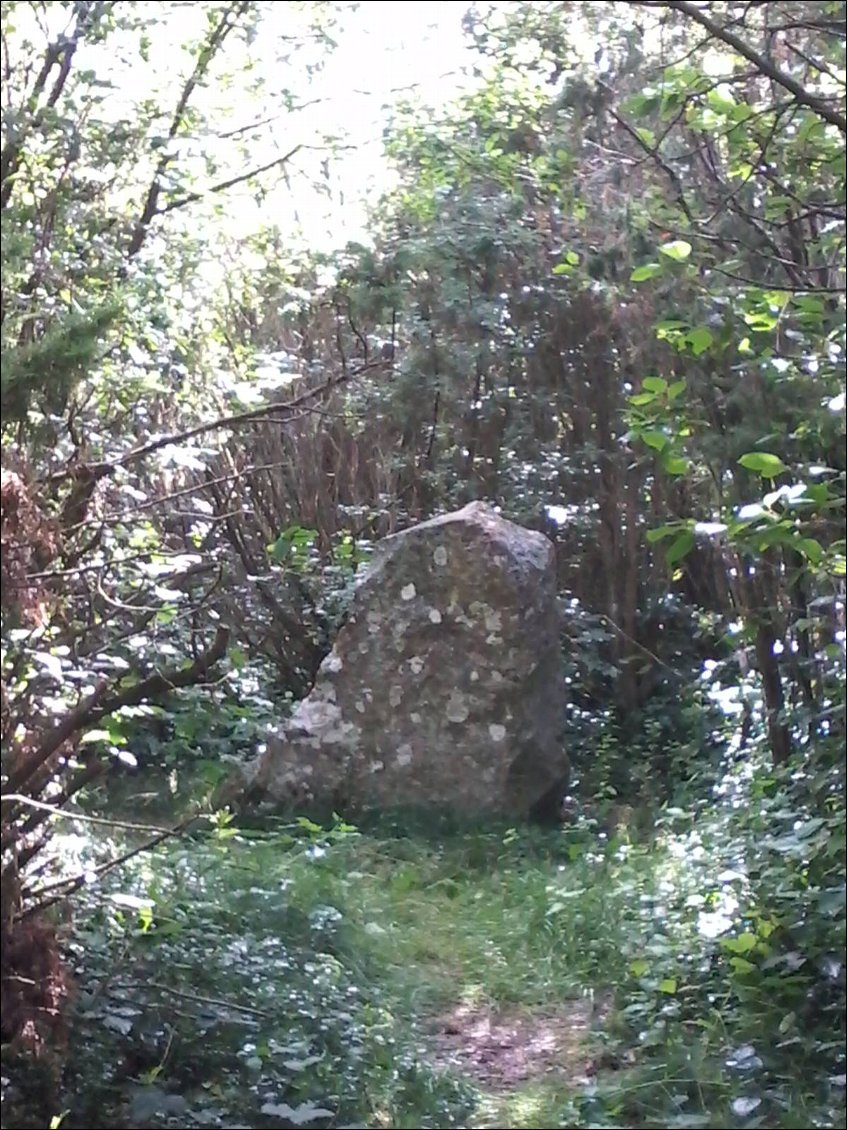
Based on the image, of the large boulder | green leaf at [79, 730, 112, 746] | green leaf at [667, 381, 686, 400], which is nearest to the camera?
green leaf at [79, 730, 112, 746]

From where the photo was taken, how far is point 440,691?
7.22 m

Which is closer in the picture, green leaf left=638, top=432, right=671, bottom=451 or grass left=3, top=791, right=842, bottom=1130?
grass left=3, top=791, right=842, bottom=1130

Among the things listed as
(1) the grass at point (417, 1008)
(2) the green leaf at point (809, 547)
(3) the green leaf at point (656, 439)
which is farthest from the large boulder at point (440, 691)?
(2) the green leaf at point (809, 547)

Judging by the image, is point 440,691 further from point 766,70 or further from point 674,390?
point 766,70

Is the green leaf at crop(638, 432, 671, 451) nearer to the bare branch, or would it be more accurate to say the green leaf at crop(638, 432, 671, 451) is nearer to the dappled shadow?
the bare branch

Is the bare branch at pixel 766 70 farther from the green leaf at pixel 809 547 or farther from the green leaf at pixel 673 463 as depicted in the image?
the green leaf at pixel 809 547

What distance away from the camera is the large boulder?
7066 mm

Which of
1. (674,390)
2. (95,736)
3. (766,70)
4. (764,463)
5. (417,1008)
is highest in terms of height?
(766,70)

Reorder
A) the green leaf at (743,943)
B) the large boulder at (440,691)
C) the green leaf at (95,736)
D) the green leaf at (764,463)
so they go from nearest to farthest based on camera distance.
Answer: the green leaf at (764,463), the green leaf at (95,736), the green leaf at (743,943), the large boulder at (440,691)

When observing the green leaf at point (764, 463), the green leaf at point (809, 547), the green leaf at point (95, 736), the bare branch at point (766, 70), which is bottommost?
the green leaf at point (95, 736)

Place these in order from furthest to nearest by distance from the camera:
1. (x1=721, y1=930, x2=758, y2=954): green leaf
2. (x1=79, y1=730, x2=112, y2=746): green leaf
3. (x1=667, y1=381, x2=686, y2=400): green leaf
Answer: (x1=667, y1=381, x2=686, y2=400): green leaf, (x1=721, y1=930, x2=758, y2=954): green leaf, (x1=79, y1=730, x2=112, y2=746): green leaf

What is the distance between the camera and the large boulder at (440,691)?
707cm

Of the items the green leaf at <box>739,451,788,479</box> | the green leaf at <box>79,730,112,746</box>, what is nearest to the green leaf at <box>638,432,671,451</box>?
the green leaf at <box>739,451,788,479</box>

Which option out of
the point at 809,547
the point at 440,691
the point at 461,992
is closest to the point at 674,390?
the point at 809,547
